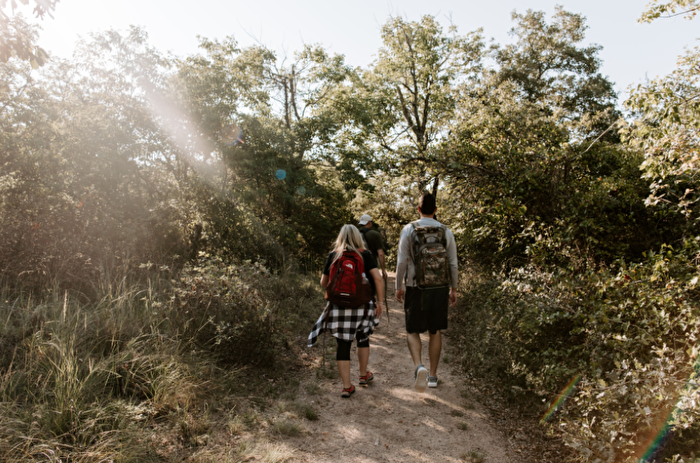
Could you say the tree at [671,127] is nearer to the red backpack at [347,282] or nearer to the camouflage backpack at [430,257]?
the camouflage backpack at [430,257]

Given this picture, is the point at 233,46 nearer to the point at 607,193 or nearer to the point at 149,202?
the point at 149,202

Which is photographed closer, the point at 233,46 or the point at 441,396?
the point at 441,396

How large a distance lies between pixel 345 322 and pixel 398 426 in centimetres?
119

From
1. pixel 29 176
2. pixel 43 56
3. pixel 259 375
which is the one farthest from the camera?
pixel 29 176

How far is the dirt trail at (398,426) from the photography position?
3570 millimetres

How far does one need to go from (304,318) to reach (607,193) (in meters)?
5.25

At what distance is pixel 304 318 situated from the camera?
748 centimetres

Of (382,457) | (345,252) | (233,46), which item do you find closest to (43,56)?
(345,252)

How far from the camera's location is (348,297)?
4449 millimetres

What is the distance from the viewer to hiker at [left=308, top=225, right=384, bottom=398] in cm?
448

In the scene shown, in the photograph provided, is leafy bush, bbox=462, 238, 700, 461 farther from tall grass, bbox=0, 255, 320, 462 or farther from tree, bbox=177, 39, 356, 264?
tree, bbox=177, 39, 356, 264

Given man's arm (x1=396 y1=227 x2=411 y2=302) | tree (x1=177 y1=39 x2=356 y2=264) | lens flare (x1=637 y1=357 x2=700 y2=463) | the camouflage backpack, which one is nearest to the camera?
lens flare (x1=637 y1=357 x2=700 y2=463)

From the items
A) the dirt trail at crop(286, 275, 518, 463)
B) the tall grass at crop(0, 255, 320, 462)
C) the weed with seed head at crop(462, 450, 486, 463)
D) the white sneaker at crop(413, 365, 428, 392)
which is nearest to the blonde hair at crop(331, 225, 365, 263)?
the white sneaker at crop(413, 365, 428, 392)

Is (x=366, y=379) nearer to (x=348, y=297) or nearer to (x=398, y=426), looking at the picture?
(x=398, y=426)
